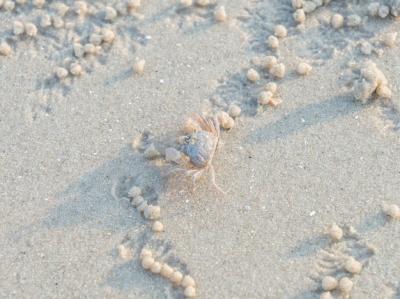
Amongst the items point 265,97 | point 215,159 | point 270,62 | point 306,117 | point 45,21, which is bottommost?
point 215,159

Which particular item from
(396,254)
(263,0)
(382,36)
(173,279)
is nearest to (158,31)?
(263,0)

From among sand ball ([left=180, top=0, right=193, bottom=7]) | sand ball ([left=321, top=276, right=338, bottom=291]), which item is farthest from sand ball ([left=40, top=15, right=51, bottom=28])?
sand ball ([left=321, top=276, right=338, bottom=291])

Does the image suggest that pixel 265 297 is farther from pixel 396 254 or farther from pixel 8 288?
pixel 8 288

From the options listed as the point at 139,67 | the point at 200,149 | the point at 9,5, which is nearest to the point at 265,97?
the point at 200,149

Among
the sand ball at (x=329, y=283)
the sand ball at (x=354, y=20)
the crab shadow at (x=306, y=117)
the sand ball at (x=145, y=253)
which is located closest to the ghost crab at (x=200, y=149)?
the crab shadow at (x=306, y=117)

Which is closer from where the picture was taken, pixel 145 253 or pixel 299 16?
pixel 145 253

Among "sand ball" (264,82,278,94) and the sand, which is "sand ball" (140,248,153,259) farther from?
"sand ball" (264,82,278,94)

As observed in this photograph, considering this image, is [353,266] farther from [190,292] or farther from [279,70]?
[279,70]
